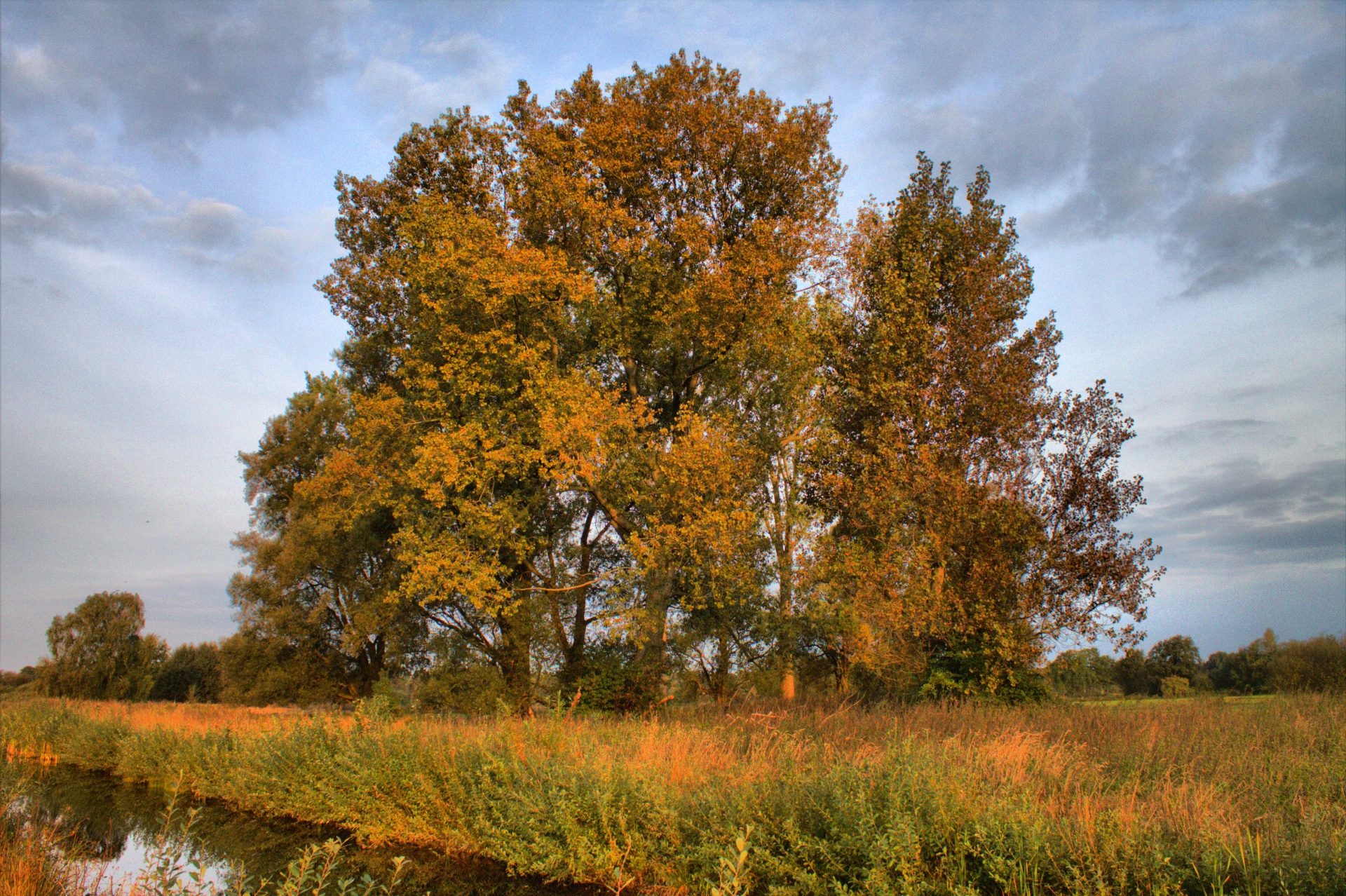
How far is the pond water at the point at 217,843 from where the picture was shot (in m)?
8.18

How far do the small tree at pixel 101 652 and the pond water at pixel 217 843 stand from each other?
78.4 feet

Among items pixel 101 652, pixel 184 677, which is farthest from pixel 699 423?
pixel 184 677

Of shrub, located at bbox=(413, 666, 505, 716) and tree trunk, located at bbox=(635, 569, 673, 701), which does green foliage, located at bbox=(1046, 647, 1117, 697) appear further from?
shrub, located at bbox=(413, 666, 505, 716)

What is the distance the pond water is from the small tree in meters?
23.9

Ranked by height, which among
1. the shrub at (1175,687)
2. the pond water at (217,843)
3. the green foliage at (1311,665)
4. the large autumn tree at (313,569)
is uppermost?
the large autumn tree at (313,569)

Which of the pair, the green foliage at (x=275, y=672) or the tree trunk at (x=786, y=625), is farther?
the green foliage at (x=275, y=672)

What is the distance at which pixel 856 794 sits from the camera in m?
6.59

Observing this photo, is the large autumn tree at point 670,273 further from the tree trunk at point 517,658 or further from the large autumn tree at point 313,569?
the large autumn tree at point 313,569

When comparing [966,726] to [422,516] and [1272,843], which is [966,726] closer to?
[1272,843]

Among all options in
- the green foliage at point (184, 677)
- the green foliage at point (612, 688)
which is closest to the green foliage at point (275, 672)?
the green foliage at point (612, 688)

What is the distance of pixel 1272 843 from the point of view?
543cm

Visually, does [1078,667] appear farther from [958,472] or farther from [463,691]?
[463,691]

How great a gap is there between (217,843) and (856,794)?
8.89 metres

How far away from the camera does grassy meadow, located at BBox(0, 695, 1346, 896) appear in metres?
5.53
